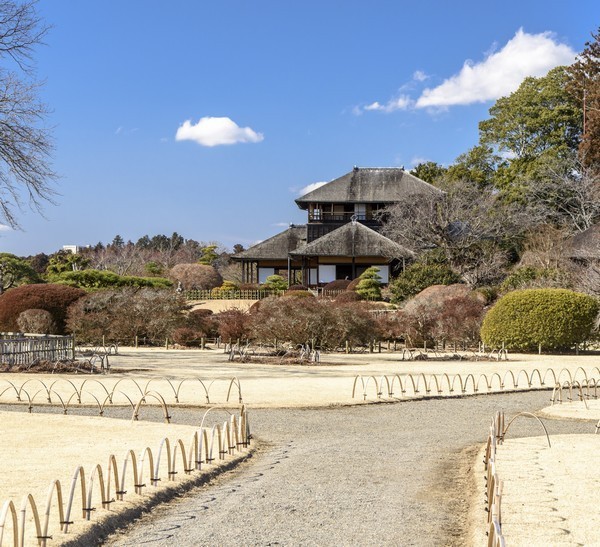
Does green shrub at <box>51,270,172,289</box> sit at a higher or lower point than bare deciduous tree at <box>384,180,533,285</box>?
lower

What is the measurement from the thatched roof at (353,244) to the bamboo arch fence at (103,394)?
2917cm

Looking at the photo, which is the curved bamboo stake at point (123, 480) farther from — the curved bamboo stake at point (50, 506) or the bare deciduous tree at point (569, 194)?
the bare deciduous tree at point (569, 194)

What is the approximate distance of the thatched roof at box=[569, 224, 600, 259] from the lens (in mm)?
33656

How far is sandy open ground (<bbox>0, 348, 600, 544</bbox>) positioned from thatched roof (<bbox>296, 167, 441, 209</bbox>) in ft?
95.7

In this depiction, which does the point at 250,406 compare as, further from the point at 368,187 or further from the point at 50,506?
the point at 368,187

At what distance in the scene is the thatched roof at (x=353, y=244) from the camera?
152 ft

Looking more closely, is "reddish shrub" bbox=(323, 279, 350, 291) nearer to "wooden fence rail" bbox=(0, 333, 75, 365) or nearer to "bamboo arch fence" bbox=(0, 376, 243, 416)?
"wooden fence rail" bbox=(0, 333, 75, 365)

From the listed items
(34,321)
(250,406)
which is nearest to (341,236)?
(34,321)

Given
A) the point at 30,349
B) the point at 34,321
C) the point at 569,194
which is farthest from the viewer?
the point at 569,194

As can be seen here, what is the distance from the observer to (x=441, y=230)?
44.0 metres

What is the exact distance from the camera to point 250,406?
14609mm

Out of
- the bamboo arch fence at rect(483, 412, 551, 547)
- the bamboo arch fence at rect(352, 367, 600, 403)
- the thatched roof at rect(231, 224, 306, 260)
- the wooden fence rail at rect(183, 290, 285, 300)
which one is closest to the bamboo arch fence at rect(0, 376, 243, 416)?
the bamboo arch fence at rect(352, 367, 600, 403)

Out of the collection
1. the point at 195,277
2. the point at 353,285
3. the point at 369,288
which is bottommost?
the point at 369,288

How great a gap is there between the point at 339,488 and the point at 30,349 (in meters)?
14.9
